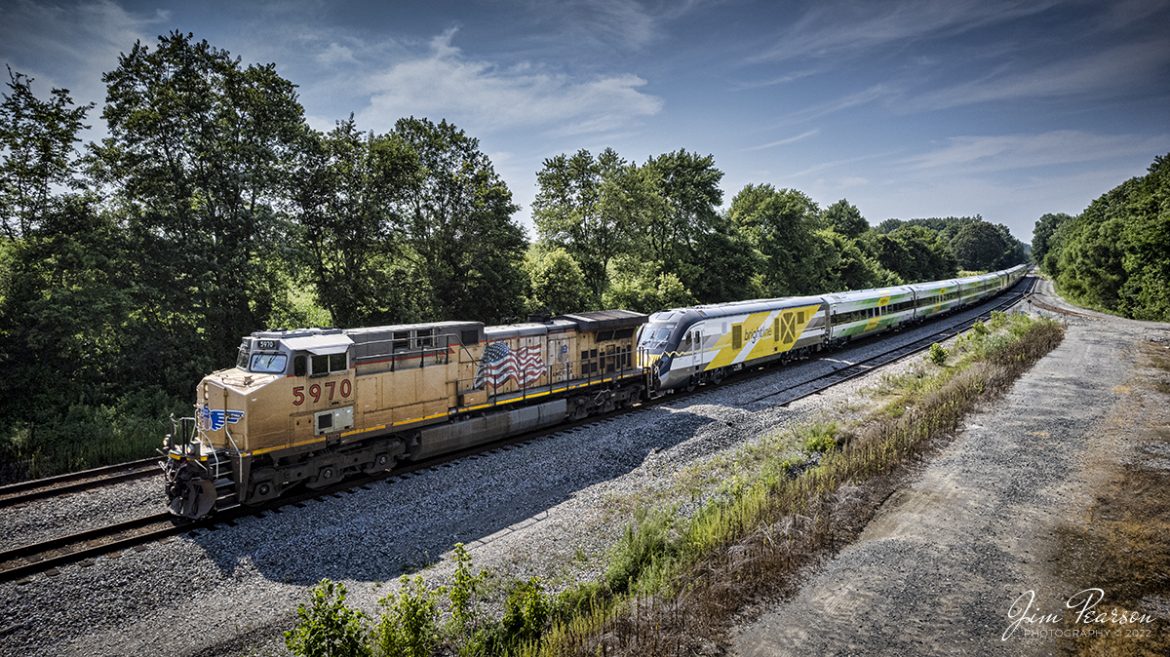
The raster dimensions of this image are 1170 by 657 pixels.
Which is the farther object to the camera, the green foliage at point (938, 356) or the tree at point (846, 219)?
the tree at point (846, 219)

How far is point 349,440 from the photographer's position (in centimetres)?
1234

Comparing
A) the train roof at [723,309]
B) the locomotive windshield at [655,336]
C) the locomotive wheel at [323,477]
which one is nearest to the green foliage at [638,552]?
the locomotive wheel at [323,477]

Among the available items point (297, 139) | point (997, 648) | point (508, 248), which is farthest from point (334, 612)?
point (508, 248)

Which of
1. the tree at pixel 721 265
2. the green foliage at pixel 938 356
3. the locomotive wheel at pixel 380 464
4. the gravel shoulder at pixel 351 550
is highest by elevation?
the tree at pixel 721 265

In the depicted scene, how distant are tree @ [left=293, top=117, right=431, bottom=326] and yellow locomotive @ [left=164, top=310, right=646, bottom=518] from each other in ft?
28.1

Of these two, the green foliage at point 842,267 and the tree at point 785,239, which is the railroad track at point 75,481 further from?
the green foliage at point 842,267

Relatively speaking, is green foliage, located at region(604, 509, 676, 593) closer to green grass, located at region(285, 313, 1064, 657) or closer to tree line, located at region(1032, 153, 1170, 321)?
green grass, located at region(285, 313, 1064, 657)

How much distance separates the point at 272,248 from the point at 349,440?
422 inches

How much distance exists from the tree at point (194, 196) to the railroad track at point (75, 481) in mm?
5046

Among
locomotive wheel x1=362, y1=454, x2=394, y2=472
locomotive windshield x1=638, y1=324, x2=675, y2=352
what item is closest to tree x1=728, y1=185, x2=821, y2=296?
locomotive windshield x1=638, y1=324, x2=675, y2=352

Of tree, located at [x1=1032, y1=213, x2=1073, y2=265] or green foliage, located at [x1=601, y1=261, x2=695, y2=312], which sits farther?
tree, located at [x1=1032, y1=213, x2=1073, y2=265]

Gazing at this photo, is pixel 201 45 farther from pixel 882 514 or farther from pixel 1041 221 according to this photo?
pixel 1041 221

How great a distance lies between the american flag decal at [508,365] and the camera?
15.3m

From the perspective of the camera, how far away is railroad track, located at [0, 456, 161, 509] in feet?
38.4
